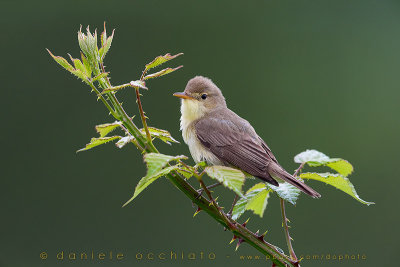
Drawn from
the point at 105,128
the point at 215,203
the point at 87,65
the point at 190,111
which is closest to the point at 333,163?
the point at 215,203

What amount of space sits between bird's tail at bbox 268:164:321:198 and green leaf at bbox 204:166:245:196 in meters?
0.58

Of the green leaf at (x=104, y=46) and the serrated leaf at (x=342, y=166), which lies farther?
the serrated leaf at (x=342, y=166)

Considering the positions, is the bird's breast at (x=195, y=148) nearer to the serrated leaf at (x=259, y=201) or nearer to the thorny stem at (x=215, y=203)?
the serrated leaf at (x=259, y=201)

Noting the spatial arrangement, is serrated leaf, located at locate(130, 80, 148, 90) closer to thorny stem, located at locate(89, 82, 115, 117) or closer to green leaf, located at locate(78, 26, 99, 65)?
thorny stem, located at locate(89, 82, 115, 117)

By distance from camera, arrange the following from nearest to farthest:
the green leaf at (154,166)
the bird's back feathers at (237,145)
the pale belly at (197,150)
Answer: the green leaf at (154,166)
the bird's back feathers at (237,145)
the pale belly at (197,150)

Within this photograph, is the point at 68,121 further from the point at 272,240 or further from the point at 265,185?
the point at 265,185

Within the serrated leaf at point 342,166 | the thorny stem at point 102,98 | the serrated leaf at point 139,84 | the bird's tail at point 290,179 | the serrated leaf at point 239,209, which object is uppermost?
the serrated leaf at point 139,84

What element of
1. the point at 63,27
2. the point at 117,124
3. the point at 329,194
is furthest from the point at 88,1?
the point at 117,124

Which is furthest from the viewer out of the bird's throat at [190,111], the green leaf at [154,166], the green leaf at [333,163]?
the bird's throat at [190,111]

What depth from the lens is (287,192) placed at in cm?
167

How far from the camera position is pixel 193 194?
1.46m

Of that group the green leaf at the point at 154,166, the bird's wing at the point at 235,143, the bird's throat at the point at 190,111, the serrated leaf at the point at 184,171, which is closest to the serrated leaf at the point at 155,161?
the green leaf at the point at 154,166

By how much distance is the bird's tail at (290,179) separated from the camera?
6.33 feet

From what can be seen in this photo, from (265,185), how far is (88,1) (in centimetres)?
550
